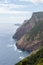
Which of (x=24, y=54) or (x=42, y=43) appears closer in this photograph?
(x=24, y=54)

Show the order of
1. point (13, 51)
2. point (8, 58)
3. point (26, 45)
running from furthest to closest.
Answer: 1. point (26, 45)
2. point (13, 51)
3. point (8, 58)

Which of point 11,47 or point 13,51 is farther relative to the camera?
point 11,47

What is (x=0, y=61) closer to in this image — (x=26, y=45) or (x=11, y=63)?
(x=11, y=63)

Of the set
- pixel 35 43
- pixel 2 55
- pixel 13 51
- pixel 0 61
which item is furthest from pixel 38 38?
pixel 0 61

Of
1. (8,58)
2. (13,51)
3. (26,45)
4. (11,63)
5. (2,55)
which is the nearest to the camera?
(11,63)

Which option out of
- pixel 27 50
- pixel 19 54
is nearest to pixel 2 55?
pixel 19 54

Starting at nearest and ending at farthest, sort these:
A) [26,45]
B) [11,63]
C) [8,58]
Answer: [11,63] < [8,58] < [26,45]

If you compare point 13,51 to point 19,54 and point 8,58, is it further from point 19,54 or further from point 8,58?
point 8,58

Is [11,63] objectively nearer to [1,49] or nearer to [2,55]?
[2,55]
